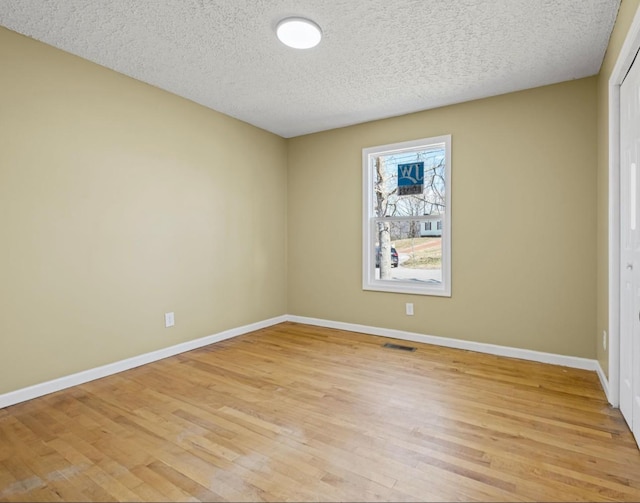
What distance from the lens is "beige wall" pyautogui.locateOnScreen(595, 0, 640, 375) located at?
2433 millimetres

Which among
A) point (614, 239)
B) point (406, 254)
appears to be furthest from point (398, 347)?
point (614, 239)

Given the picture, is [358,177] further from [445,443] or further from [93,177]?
[445,443]

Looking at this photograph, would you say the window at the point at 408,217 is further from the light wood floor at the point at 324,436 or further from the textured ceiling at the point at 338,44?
the light wood floor at the point at 324,436

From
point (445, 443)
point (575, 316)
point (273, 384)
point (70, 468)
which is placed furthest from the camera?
point (575, 316)

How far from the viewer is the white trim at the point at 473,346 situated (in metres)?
3.19

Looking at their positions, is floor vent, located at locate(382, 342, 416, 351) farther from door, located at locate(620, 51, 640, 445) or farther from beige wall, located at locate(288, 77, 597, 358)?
door, located at locate(620, 51, 640, 445)

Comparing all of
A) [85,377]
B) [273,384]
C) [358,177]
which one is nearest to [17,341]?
[85,377]

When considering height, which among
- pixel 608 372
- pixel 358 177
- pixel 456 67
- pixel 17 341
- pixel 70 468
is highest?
pixel 456 67

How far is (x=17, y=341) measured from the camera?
250 centimetres

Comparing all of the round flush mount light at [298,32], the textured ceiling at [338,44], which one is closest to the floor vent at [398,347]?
the textured ceiling at [338,44]

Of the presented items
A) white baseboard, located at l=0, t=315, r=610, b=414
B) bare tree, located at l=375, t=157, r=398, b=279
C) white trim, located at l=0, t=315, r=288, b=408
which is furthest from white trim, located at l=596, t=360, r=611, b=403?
white trim, located at l=0, t=315, r=288, b=408

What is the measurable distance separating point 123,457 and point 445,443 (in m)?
1.71

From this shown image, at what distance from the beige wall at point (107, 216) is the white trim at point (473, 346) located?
49.1 inches

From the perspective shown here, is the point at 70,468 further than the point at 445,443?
No
